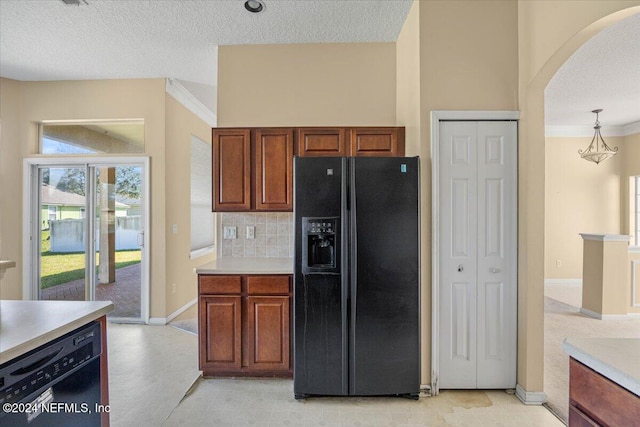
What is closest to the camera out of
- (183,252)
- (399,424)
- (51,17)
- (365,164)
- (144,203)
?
(399,424)

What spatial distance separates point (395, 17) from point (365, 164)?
148 centimetres

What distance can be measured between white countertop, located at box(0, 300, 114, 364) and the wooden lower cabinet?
3.75ft

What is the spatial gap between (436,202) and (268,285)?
4.87 ft

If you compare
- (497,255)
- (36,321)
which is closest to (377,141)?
(497,255)

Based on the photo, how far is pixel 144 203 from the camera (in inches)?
158

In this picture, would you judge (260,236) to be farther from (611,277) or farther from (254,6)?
(611,277)

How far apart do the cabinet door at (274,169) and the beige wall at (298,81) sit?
391 mm

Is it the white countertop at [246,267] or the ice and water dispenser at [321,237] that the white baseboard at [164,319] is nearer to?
the white countertop at [246,267]

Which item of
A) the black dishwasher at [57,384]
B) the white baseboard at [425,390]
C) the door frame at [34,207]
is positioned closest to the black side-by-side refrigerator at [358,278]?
the white baseboard at [425,390]

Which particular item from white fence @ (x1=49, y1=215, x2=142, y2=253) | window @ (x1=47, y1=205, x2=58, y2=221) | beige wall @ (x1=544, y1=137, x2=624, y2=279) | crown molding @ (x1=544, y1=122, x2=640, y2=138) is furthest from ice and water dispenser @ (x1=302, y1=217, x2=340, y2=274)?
crown molding @ (x1=544, y1=122, x2=640, y2=138)

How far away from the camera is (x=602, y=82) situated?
395 centimetres

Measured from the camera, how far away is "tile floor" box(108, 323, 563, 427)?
2.16 meters

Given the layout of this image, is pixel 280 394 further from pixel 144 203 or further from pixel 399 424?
pixel 144 203

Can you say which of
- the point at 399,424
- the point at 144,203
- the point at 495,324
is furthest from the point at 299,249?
the point at 144,203
